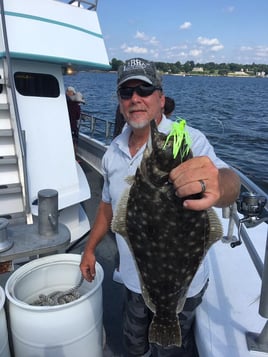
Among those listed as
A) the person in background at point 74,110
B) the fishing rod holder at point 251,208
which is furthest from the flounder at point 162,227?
the person in background at point 74,110

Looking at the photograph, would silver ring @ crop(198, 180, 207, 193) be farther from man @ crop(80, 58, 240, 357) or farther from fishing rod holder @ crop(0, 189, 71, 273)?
fishing rod holder @ crop(0, 189, 71, 273)

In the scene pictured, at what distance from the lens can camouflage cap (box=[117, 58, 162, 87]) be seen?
224 cm

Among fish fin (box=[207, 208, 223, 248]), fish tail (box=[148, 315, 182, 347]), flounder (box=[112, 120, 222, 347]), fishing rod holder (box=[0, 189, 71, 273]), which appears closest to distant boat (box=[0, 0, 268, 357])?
fishing rod holder (box=[0, 189, 71, 273])

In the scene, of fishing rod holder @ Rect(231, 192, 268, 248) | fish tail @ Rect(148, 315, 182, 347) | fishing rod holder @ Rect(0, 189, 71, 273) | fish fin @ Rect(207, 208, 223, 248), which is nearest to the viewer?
fish fin @ Rect(207, 208, 223, 248)

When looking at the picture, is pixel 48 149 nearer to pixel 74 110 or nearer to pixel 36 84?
pixel 36 84

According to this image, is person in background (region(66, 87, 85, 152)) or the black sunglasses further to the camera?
person in background (region(66, 87, 85, 152))

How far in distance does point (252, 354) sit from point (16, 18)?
4.75 meters

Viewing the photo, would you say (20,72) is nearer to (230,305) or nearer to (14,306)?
(14,306)

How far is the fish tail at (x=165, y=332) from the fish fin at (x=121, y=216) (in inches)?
24.1

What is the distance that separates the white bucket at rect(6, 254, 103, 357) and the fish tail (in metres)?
0.77

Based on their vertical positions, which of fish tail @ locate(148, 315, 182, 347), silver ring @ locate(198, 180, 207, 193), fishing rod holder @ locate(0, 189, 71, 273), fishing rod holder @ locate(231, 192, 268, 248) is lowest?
fish tail @ locate(148, 315, 182, 347)

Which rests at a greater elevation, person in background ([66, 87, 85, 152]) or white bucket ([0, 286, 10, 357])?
person in background ([66, 87, 85, 152])

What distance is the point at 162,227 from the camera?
1.51 m

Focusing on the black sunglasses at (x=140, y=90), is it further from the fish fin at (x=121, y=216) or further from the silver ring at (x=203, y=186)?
the silver ring at (x=203, y=186)
